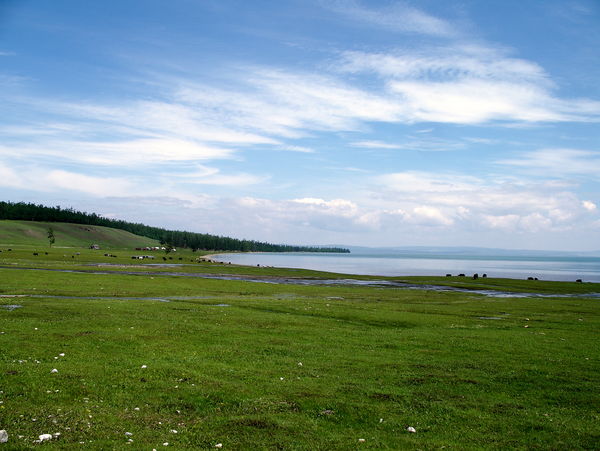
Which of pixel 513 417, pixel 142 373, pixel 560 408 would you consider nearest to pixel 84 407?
pixel 142 373

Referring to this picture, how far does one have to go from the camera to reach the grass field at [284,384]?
12.7m

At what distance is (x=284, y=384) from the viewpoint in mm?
17234

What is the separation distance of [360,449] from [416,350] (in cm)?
1368

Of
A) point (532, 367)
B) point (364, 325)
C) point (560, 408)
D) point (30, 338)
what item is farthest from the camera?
point (364, 325)

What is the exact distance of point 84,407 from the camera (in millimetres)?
13844

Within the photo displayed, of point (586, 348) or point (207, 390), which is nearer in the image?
point (207, 390)

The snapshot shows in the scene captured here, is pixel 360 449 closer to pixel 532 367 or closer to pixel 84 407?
pixel 84 407

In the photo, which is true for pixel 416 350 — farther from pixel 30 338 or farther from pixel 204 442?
pixel 30 338

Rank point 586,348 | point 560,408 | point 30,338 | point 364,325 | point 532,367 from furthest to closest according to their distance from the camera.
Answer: point 364,325 → point 586,348 → point 30,338 → point 532,367 → point 560,408

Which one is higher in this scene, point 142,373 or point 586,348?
point 586,348

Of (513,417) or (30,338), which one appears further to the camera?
(30,338)

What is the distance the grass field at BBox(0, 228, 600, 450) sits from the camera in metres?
12.7

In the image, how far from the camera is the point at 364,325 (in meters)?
35.0

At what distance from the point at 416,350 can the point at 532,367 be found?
5790mm
